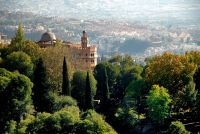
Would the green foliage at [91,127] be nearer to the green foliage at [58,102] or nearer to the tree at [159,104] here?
the green foliage at [58,102]

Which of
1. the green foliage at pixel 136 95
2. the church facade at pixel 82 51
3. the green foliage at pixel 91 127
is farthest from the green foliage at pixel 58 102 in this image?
the church facade at pixel 82 51

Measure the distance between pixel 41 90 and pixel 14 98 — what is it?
5237 millimetres

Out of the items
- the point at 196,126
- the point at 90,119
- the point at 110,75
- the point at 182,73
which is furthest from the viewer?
the point at 110,75

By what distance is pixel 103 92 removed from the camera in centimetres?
6325

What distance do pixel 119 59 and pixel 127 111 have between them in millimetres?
24604

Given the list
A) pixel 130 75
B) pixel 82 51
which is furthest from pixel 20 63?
pixel 82 51

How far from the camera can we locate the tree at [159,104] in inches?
2151

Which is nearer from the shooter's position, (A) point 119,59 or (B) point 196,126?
(B) point 196,126

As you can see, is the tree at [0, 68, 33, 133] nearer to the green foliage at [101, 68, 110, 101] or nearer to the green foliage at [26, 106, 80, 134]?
the green foliage at [26, 106, 80, 134]

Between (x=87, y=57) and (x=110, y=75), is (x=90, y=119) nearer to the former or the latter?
(x=110, y=75)

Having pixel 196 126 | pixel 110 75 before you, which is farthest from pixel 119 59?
pixel 196 126

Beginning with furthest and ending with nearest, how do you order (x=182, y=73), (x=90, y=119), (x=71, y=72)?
(x=71, y=72) → (x=182, y=73) → (x=90, y=119)

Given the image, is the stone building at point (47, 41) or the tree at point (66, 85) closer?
the tree at point (66, 85)

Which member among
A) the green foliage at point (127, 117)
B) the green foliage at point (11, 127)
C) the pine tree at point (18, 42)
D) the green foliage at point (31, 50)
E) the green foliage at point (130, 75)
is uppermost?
the pine tree at point (18, 42)
